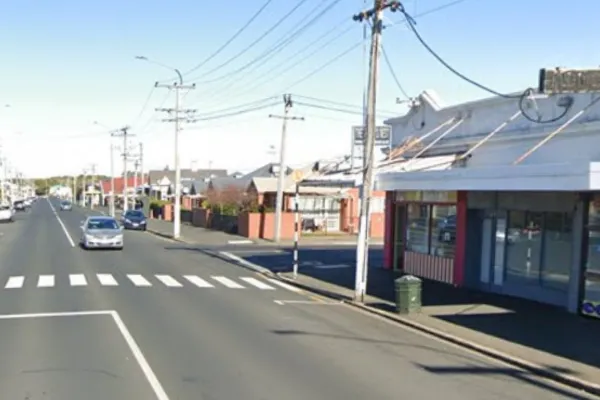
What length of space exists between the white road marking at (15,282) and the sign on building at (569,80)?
48.2ft

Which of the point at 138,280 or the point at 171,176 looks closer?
the point at 138,280

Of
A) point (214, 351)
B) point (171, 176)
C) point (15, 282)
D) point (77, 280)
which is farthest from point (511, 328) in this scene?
point (171, 176)

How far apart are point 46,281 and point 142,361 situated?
11534 mm

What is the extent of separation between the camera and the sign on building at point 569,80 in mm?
12211

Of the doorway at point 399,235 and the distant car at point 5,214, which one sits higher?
the doorway at point 399,235

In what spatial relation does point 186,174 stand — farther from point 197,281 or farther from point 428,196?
point 197,281

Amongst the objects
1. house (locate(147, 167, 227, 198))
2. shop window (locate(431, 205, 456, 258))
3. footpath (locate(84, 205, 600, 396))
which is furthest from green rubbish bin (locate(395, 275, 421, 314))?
house (locate(147, 167, 227, 198))

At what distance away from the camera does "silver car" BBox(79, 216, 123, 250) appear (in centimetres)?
3269

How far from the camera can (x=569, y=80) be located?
12281 millimetres

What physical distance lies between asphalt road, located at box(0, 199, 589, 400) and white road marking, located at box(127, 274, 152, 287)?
26 centimetres

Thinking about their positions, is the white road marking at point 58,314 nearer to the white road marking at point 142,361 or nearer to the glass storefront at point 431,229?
the white road marking at point 142,361

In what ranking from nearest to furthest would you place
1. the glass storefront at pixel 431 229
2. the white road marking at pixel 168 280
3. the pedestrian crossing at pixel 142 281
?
the pedestrian crossing at pixel 142 281, the white road marking at pixel 168 280, the glass storefront at pixel 431 229

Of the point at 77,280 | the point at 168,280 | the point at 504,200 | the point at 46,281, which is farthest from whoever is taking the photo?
the point at 168,280

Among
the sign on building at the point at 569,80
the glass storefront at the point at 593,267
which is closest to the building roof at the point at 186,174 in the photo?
the glass storefront at the point at 593,267
